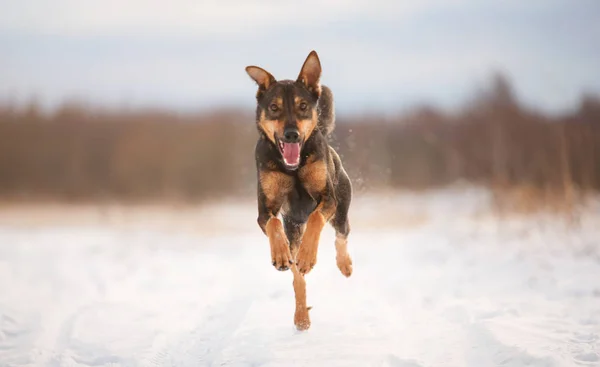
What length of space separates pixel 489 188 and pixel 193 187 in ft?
33.9

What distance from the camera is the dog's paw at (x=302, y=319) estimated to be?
5730mm

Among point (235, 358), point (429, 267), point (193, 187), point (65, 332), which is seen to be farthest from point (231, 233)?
point (235, 358)

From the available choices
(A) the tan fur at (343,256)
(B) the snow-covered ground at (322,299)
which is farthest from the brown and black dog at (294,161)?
(B) the snow-covered ground at (322,299)

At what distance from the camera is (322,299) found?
7668mm

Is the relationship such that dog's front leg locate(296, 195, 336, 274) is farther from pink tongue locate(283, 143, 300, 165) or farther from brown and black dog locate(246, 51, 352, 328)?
pink tongue locate(283, 143, 300, 165)

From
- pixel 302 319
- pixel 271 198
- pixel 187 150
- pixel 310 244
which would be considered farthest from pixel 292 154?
pixel 187 150

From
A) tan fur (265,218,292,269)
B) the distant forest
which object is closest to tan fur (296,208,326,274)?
tan fur (265,218,292,269)

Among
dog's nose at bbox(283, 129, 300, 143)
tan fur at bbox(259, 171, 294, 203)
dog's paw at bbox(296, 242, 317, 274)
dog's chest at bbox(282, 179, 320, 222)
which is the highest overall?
Answer: dog's nose at bbox(283, 129, 300, 143)

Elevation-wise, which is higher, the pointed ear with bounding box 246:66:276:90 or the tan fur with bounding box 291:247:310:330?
the pointed ear with bounding box 246:66:276:90

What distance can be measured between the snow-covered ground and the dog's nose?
75.4 inches

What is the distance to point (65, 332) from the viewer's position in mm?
6730

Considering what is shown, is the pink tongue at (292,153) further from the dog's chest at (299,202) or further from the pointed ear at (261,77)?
the pointed ear at (261,77)

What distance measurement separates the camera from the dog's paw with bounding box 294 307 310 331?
5.73m

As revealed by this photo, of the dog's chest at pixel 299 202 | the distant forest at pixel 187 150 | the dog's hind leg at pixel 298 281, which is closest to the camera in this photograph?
the dog's chest at pixel 299 202
